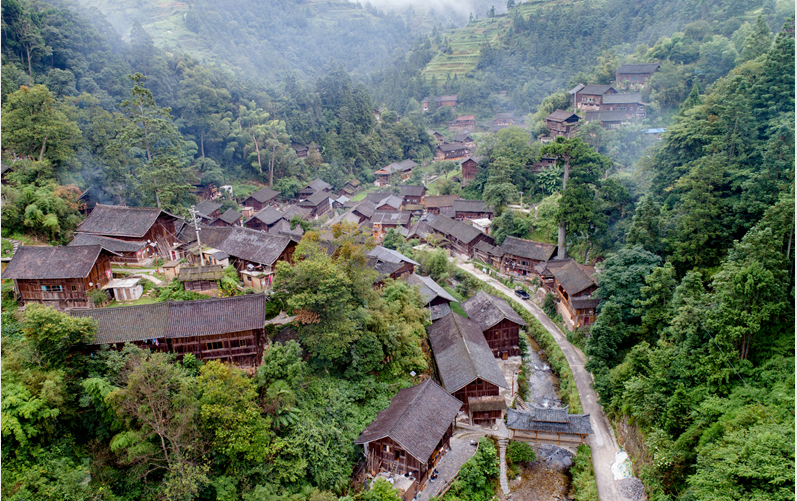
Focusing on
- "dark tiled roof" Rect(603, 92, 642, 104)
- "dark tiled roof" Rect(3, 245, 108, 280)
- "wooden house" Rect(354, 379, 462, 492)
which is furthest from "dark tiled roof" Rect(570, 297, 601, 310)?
"dark tiled roof" Rect(603, 92, 642, 104)

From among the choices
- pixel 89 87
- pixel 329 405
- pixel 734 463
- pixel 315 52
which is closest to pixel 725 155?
pixel 734 463

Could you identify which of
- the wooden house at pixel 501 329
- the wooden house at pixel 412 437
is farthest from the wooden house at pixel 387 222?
the wooden house at pixel 412 437

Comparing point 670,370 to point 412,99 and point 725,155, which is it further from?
point 412,99

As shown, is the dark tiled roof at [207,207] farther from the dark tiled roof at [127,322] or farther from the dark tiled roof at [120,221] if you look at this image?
the dark tiled roof at [127,322]

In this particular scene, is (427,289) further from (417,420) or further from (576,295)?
(417,420)

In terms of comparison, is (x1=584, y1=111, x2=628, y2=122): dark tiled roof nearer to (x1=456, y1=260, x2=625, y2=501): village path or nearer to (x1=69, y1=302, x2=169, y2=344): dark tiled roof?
(x1=456, y1=260, x2=625, y2=501): village path

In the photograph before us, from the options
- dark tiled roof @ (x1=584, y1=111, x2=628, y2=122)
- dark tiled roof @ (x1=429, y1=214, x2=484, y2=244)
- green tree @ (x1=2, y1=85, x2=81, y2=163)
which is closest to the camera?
green tree @ (x1=2, y1=85, x2=81, y2=163)

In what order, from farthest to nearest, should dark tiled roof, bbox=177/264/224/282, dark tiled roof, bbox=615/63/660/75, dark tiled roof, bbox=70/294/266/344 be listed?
1. dark tiled roof, bbox=615/63/660/75
2. dark tiled roof, bbox=177/264/224/282
3. dark tiled roof, bbox=70/294/266/344
